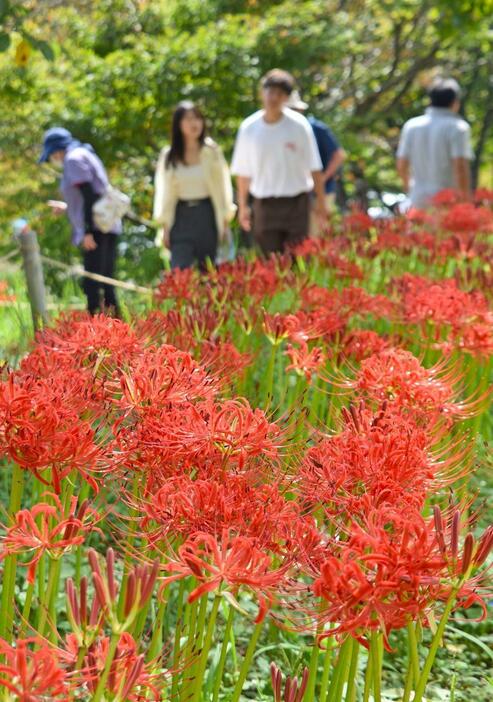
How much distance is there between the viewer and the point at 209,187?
727 cm

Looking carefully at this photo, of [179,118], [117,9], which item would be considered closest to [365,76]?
[117,9]

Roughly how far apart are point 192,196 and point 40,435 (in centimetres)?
576

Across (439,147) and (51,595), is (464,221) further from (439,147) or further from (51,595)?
(51,595)

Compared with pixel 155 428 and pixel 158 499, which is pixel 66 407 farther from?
pixel 158 499

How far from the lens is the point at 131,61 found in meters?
11.8

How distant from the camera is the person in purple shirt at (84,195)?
7477 millimetres

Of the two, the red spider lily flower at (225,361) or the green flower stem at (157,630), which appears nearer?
the green flower stem at (157,630)

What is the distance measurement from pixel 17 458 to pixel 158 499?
270 mm

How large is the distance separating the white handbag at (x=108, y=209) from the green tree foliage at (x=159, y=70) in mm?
2781

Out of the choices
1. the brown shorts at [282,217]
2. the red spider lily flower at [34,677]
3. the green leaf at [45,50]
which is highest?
the green leaf at [45,50]

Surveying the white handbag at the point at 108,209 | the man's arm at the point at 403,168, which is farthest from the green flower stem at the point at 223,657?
the man's arm at the point at 403,168

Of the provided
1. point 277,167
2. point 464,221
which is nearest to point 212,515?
point 464,221

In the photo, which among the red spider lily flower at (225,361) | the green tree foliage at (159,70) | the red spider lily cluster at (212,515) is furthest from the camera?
the green tree foliage at (159,70)

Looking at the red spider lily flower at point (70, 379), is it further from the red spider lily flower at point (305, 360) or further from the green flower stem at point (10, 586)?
the red spider lily flower at point (305, 360)
